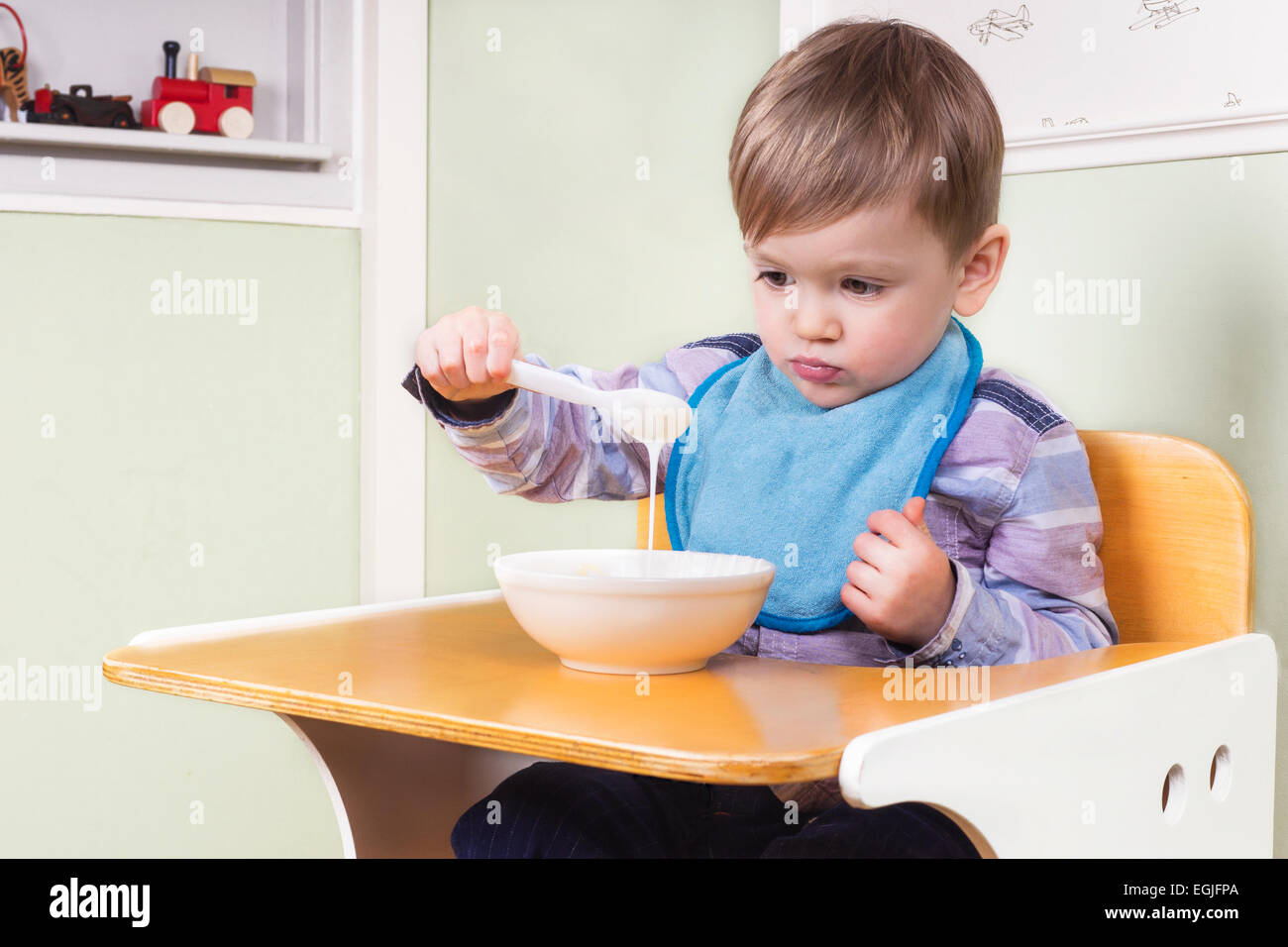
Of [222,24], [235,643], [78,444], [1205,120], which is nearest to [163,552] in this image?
[78,444]

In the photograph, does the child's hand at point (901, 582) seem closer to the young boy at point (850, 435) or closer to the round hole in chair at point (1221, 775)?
the young boy at point (850, 435)

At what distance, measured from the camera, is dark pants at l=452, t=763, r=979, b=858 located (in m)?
0.89

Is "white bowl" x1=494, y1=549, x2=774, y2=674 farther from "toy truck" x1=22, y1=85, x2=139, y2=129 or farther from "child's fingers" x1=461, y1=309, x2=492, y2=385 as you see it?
"toy truck" x1=22, y1=85, x2=139, y2=129

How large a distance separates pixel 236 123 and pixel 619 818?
123 cm

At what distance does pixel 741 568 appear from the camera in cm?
87

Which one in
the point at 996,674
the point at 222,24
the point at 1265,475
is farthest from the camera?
the point at 222,24

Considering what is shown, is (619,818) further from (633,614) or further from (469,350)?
(469,350)

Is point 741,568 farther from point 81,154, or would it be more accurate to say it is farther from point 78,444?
point 81,154

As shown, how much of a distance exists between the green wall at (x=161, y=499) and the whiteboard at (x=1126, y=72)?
915 millimetres

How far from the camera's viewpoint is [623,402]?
0.93 meters

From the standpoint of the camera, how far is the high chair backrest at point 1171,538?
101cm

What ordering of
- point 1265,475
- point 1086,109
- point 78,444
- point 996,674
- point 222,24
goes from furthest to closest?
1. point 222,24
2. point 78,444
3. point 1086,109
4. point 1265,475
5. point 996,674
